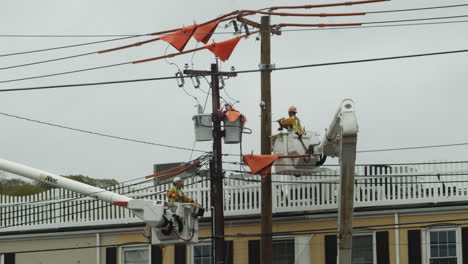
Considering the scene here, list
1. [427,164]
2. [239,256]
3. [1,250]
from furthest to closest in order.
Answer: [1,250]
[239,256]
[427,164]

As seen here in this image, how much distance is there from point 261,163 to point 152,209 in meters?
4.31

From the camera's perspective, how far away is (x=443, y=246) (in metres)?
31.2

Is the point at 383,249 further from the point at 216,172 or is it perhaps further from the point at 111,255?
the point at 111,255

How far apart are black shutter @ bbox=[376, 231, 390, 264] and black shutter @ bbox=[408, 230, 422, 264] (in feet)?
2.04

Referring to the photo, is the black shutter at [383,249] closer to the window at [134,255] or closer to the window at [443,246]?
the window at [443,246]

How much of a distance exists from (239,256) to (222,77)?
242 inches

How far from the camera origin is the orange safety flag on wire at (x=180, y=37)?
92.4 feet

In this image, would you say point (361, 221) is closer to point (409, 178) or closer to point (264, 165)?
point (409, 178)

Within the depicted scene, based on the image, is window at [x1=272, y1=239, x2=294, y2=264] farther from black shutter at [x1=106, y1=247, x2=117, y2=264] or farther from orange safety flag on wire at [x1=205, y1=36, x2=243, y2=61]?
orange safety flag on wire at [x1=205, y1=36, x2=243, y2=61]

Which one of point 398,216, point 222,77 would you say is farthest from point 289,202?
point 222,77

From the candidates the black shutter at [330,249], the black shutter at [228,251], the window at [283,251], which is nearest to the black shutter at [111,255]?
the black shutter at [228,251]

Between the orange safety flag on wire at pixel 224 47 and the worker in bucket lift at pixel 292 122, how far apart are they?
82.9 inches

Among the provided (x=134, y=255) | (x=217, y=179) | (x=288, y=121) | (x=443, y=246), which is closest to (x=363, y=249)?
(x=443, y=246)

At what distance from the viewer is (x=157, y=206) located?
2545 cm
